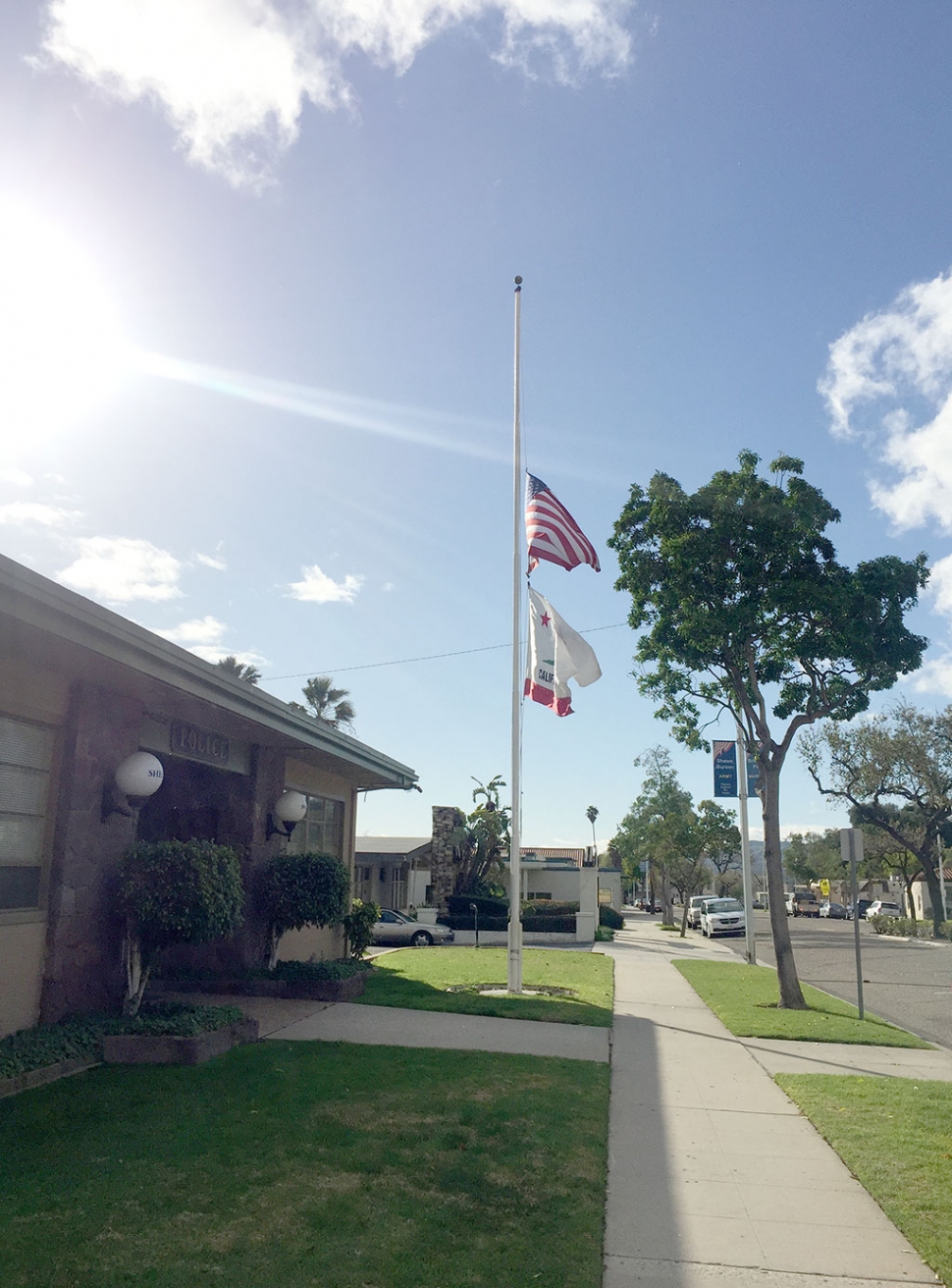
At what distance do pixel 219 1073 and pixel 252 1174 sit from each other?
2.64m

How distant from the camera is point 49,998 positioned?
8.91 metres

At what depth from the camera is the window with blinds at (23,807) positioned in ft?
28.2

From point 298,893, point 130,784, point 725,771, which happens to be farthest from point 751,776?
point 130,784

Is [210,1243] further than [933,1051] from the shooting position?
No

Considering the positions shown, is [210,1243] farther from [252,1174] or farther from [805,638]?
[805,638]

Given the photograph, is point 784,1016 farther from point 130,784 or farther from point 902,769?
point 902,769

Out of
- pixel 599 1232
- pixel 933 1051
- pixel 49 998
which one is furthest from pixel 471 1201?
pixel 933 1051

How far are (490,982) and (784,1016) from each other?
16.3ft

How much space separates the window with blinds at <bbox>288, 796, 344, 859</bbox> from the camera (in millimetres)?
17016

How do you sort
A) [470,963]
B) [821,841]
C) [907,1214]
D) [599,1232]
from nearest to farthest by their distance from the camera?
1. [599,1232]
2. [907,1214]
3. [470,963]
4. [821,841]

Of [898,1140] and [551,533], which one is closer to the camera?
[898,1140]

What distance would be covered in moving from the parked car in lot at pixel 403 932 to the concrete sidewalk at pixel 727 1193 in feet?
68.8

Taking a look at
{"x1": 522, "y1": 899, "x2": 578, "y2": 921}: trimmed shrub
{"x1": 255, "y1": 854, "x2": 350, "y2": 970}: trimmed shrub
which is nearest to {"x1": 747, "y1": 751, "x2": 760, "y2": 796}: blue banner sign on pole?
{"x1": 522, "y1": 899, "x2": 578, "y2": 921}: trimmed shrub

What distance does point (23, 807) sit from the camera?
29.0 feet
